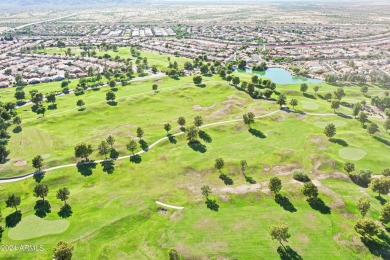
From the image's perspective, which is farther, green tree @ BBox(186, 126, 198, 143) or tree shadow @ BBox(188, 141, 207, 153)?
green tree @ BBox(186, 126, 198, 143)

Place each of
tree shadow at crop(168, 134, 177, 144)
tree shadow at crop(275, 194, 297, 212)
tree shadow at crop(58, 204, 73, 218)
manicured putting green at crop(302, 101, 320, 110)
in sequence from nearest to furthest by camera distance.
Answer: tree shadow at crop(58, 204, 73, 218)
tree shadow at crop(275, 194, 297, 212)
tree shadow at crop(168, 134, 177, 144)
manicured putting green at crop(302, 101, 320, 110)

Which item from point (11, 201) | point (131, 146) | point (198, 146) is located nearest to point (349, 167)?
point (198, 146)

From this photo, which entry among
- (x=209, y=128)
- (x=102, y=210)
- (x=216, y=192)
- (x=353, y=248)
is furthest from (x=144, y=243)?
(x=209, y=128)

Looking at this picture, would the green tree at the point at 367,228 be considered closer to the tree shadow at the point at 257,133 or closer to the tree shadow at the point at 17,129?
the tree shadow at the point at 257,133

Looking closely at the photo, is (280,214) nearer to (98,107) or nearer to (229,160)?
(229,160)

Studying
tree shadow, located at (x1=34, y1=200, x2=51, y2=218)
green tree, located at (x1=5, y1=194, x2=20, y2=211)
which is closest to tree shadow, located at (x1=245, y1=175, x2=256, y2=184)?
tree shadow, located at (x1=34, y1=200, x2=51, y2=218)

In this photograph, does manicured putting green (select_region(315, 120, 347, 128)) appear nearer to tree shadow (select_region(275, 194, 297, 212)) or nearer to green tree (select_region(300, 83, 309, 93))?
green tree (select_region(300, 83, 309, 93))
